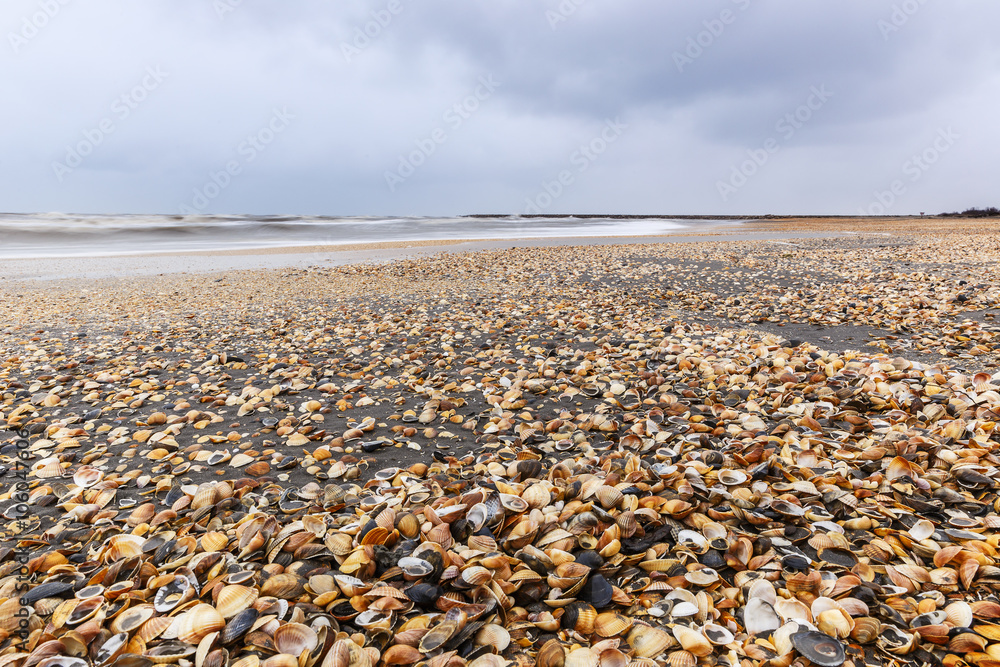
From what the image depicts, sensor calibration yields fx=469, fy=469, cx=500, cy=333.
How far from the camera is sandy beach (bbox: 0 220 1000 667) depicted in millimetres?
1990

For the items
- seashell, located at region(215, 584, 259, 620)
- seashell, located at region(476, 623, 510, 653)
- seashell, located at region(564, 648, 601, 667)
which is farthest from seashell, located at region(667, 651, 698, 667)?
seashell, located at region(215, 584, 259, 620)

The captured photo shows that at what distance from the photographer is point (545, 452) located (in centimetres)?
326

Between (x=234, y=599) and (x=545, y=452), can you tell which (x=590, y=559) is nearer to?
(x=545, y=452)

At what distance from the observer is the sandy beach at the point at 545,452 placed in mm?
1990

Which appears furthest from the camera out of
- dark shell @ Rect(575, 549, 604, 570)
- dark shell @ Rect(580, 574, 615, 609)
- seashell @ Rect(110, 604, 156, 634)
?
dark shell @ Rect(575, 549, 604, 570)

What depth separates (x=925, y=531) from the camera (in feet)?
6.95

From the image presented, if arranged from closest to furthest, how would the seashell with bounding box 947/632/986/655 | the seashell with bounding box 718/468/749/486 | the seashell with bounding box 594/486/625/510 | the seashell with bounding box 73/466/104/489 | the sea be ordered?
the seashell with bounding box 947/632/986/655 < the seashell with bounding box 594/486/625/510 < the seashell with bounding box 718/468/749/486 < the seashell with bounding box 73/466/104/489 < the sea

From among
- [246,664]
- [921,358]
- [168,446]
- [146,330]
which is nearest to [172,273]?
[146,330]

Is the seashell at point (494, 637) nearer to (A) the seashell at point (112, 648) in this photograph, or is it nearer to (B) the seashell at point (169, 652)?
(B) the seashell at point (169, 652)

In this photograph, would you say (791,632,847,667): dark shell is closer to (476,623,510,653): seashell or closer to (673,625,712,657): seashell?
(673,625,712,657): seashell

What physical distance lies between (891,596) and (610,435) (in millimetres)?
1793

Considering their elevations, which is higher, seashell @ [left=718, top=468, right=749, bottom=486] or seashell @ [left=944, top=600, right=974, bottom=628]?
seashell @ [left=718, top=468, right=749, bottom=486]

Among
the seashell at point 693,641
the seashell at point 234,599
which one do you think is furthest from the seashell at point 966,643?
the seashell at point 234,599

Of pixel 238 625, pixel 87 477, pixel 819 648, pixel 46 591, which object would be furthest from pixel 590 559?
pixel 87 477
